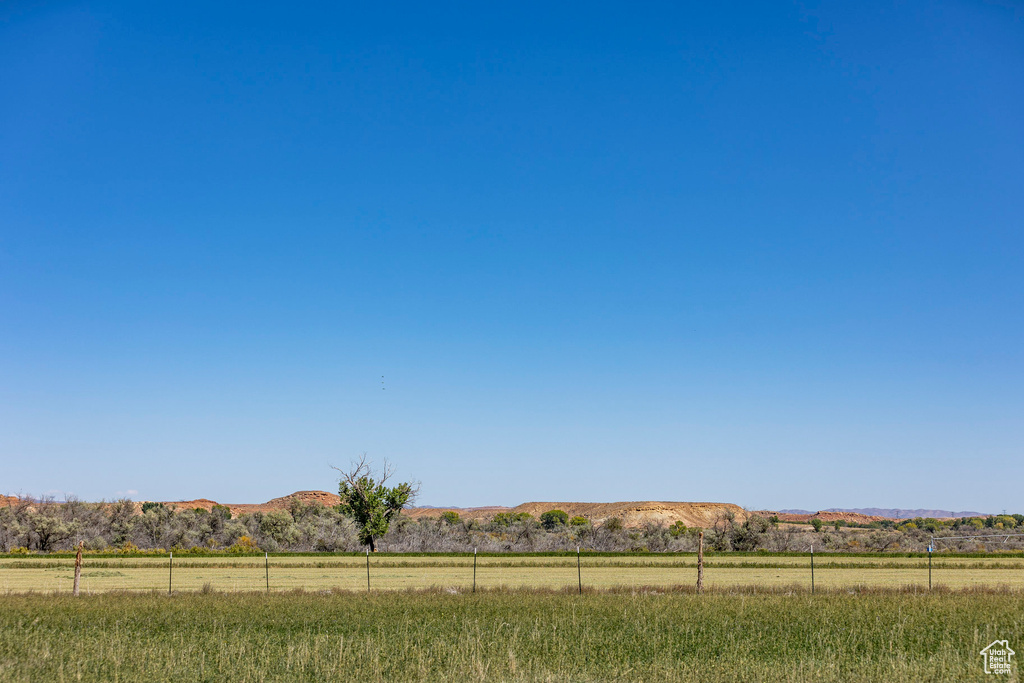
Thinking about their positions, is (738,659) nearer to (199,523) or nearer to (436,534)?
(436,534)

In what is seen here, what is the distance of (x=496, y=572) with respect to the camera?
136ft

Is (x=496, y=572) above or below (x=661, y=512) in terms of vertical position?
above

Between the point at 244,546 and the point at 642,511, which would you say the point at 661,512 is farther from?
the point at 244,546

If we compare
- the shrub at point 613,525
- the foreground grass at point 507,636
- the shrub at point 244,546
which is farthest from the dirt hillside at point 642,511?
the foreground grass at point 507,636

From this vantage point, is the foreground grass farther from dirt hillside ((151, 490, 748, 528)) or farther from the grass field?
dirt hillside ((151, 490, 748, 528))

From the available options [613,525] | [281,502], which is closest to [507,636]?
[613,525]

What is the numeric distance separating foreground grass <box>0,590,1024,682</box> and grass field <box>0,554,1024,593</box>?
22.0 feet

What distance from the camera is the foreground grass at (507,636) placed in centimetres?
1438

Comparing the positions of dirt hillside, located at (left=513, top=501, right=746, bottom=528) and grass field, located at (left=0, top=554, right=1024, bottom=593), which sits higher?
grass field, located at (left=0, top=554, right=1024, bottom=593)

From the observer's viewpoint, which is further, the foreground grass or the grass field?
the grass field

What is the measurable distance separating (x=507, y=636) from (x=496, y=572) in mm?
23874

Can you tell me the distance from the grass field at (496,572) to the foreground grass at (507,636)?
22.0 feet

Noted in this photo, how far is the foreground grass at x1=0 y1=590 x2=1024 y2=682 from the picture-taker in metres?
14.4

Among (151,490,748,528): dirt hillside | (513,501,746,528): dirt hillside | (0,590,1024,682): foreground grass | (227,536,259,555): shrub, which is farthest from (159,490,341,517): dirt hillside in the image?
(0,590,1024,682): foreground grass
